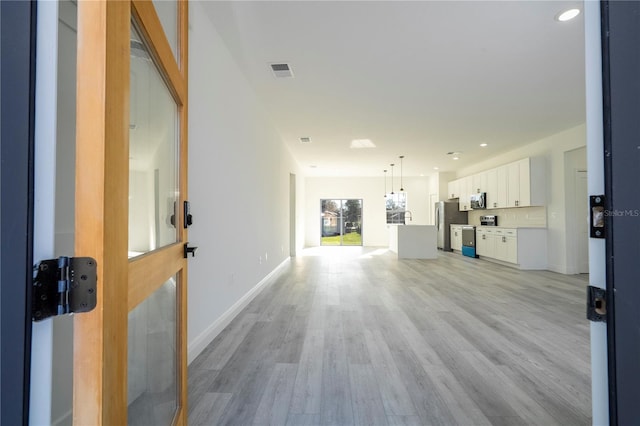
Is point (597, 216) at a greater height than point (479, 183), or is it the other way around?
point (479, 183)

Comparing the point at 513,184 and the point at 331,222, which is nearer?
the point at 513,184

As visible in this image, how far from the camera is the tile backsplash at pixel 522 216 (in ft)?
21.6

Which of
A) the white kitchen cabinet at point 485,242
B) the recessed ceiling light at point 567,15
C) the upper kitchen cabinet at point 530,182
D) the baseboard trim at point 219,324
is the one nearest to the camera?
the baseboard trim at point 219,324

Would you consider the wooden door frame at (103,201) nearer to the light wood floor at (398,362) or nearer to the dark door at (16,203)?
the dark door at (16,203)

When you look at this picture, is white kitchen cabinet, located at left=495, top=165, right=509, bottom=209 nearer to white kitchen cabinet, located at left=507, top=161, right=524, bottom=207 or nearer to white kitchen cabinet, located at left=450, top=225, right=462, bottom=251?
white kitchen cabinet, located at left=507, top=161, right=524, bottom=207

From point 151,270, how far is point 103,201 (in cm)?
47

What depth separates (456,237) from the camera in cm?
955

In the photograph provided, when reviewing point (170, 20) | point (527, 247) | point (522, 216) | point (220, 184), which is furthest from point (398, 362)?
point (522, 216)

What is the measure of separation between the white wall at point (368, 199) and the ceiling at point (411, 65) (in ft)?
19.6

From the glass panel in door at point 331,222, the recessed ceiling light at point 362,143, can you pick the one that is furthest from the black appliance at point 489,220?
the glass panel in door at point 331,222

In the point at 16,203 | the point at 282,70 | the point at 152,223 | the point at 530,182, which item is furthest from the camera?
the point at 530,182

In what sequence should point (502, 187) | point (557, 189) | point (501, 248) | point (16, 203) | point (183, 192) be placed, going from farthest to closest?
point (502, 187) < point (501, 248) < point (557, 189) < point (183, 192) < point (16, 203)

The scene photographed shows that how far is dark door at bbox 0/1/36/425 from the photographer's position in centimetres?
54

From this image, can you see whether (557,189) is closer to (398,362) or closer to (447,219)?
(447,219)
